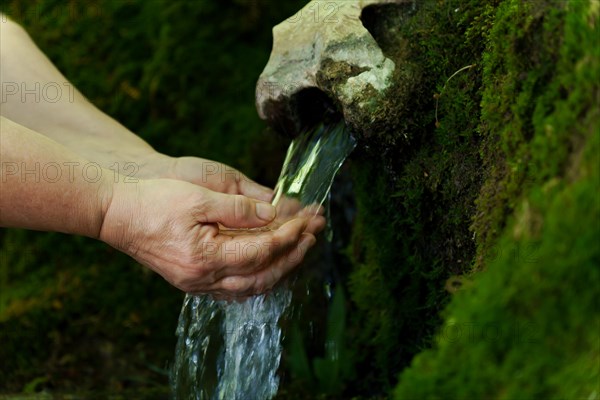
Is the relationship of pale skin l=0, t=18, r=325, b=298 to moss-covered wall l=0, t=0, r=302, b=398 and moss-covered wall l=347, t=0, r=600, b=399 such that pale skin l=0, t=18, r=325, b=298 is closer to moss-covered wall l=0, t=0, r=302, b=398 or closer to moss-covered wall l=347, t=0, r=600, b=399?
moss-covered wall l=347, t=0, r=600, b=399

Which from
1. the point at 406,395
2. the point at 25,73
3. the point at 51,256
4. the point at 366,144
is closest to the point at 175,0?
the point at 25,73

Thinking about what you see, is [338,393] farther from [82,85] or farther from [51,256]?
[82,85]

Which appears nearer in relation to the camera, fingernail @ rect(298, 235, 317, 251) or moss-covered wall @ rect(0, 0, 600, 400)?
moss-covered wall @ rect(0, 0, 600, 400)

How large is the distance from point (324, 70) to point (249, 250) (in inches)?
23.9

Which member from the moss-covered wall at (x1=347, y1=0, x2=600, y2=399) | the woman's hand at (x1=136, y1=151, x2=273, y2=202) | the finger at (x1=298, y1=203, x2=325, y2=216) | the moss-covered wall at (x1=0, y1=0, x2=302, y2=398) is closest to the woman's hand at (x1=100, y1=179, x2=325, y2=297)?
the finger at (x1=298, y1=203, x2=325, y2=216)

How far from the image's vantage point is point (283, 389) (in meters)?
3.41

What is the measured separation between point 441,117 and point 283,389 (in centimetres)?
156

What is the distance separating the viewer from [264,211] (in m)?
2.50

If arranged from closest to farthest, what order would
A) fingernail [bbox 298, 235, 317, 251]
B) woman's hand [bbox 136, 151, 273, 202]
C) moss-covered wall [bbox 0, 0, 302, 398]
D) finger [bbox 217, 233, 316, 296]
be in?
finger [bbox 217, 233, 316, 296]
fingernail [bbox 298, 235, 317, 251]
woman's hand [bbox 136, 151, 273, 202]
moss-covered wall [bbox 0, 0, 302, 398]

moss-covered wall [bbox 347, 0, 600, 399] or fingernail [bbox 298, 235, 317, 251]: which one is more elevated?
moss-covered wall [bbox 347, 0, 600, 399]

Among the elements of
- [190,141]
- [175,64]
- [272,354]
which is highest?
[175,64]

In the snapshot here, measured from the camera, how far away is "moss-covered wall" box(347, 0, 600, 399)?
1.35 metres

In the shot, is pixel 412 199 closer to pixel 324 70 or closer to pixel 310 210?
pixel 310 210

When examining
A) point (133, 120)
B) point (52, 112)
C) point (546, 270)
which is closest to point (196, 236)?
point (52, 112)
